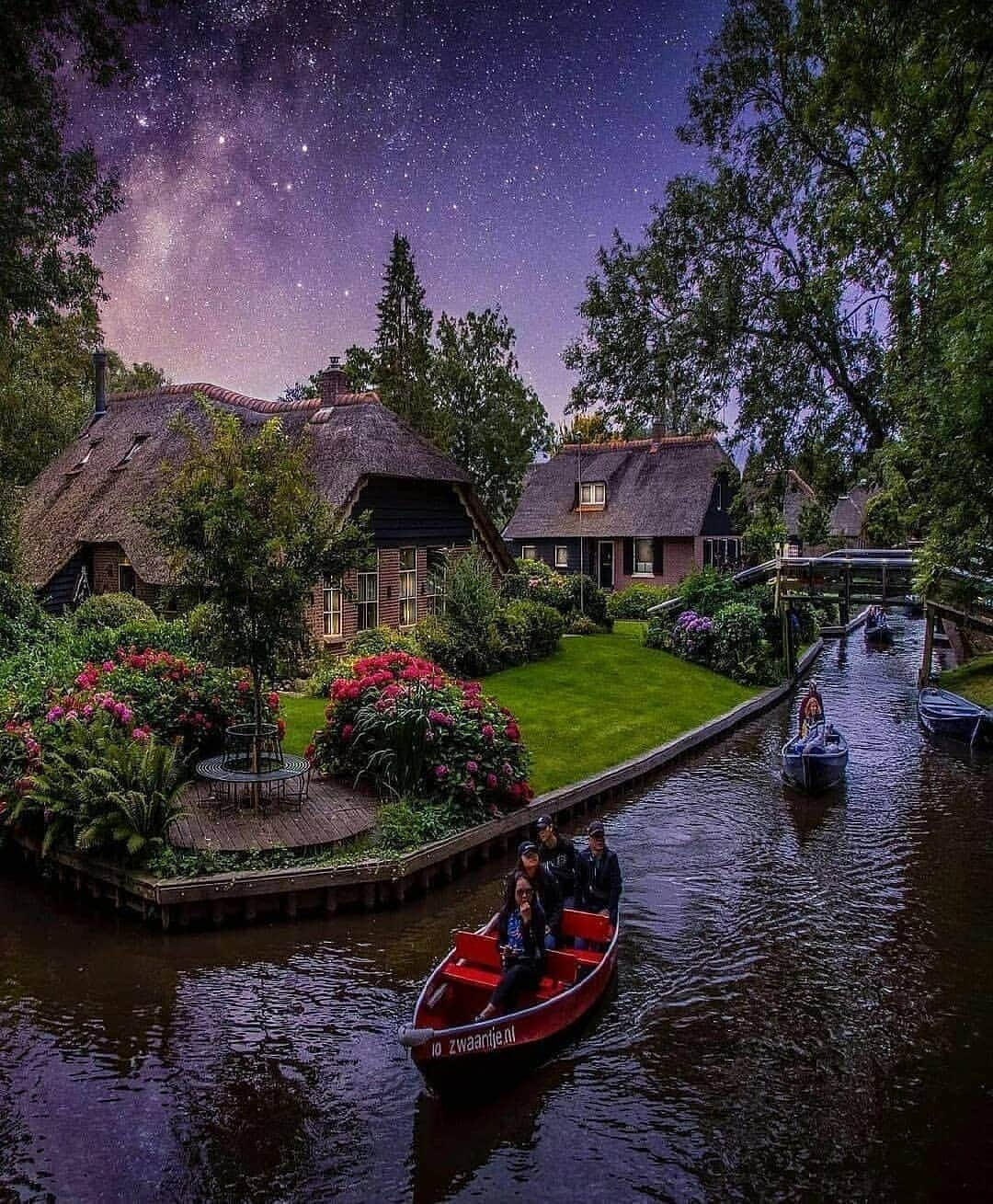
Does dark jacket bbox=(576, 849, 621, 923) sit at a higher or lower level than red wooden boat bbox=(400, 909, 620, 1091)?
higher

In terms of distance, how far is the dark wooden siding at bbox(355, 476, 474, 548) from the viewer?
26953mm

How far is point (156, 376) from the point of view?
62.6 m

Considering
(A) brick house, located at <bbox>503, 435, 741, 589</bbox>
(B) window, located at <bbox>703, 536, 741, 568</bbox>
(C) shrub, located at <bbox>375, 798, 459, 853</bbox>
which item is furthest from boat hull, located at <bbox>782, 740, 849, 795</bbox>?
(B) window, located at <bbox>703, 536, 741, 568</bbox>

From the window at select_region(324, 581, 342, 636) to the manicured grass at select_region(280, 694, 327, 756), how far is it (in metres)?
3.55

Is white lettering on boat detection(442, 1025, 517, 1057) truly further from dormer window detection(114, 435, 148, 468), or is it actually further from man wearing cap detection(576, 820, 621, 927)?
dormer window detection(114, 435, 148, 468)

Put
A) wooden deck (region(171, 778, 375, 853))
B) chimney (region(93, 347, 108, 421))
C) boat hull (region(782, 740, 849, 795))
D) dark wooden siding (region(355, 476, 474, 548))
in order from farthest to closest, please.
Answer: chimney (region(93, 347, 108, 421)) < dark wooden siding (region(355, 476, 474, 548)) < boat hull (region(782, 740, 849, 795)) < wooden deck (region(171, 778, 375, 853))

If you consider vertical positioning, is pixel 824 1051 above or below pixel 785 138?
below

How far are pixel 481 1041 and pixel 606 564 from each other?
141 feet

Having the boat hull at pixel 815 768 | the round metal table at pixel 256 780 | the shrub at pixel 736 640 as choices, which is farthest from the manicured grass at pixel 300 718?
the shrub at pixel 736 640

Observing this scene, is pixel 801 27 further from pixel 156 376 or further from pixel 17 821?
pixel 156 376

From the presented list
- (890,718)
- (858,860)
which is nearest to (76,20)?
(858,860)

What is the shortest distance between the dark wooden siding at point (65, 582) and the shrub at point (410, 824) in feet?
57.5

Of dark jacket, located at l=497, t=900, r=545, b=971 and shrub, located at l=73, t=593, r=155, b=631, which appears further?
shrub, located at l=73, t=593, r=155, b=631

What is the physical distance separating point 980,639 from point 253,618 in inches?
1280
